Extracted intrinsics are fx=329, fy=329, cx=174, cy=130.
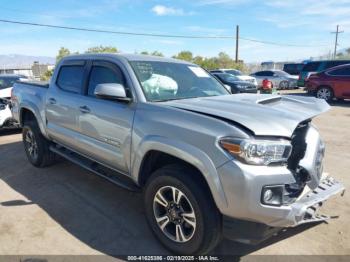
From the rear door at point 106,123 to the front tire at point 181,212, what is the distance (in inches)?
21.8

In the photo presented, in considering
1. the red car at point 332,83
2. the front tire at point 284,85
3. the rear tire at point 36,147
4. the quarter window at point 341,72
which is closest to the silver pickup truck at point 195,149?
the rear tire at point 36,147

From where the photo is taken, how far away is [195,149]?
266 cm

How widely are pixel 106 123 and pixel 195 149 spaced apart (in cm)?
136

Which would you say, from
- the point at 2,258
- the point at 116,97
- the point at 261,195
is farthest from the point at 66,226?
the point at 261,195

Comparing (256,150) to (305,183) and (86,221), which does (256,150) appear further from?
(86,221)

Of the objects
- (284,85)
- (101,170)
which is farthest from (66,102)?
(284,85)

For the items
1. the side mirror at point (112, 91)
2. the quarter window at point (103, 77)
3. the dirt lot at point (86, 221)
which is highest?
the quarter window at point (103, 77)

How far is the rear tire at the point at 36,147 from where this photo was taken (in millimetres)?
5418

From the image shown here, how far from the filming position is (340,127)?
8805mm

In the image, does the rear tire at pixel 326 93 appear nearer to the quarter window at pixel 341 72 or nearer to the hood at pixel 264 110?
the quarter window at pixel 341 72

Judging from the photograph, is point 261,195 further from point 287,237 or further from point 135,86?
point 135,86

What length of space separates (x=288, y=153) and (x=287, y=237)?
1218 mm

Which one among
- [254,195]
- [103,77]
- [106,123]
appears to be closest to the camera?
[254,195]

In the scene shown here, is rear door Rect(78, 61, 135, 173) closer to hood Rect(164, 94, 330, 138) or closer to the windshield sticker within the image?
hood Rect(164, 94, 330, 138)
